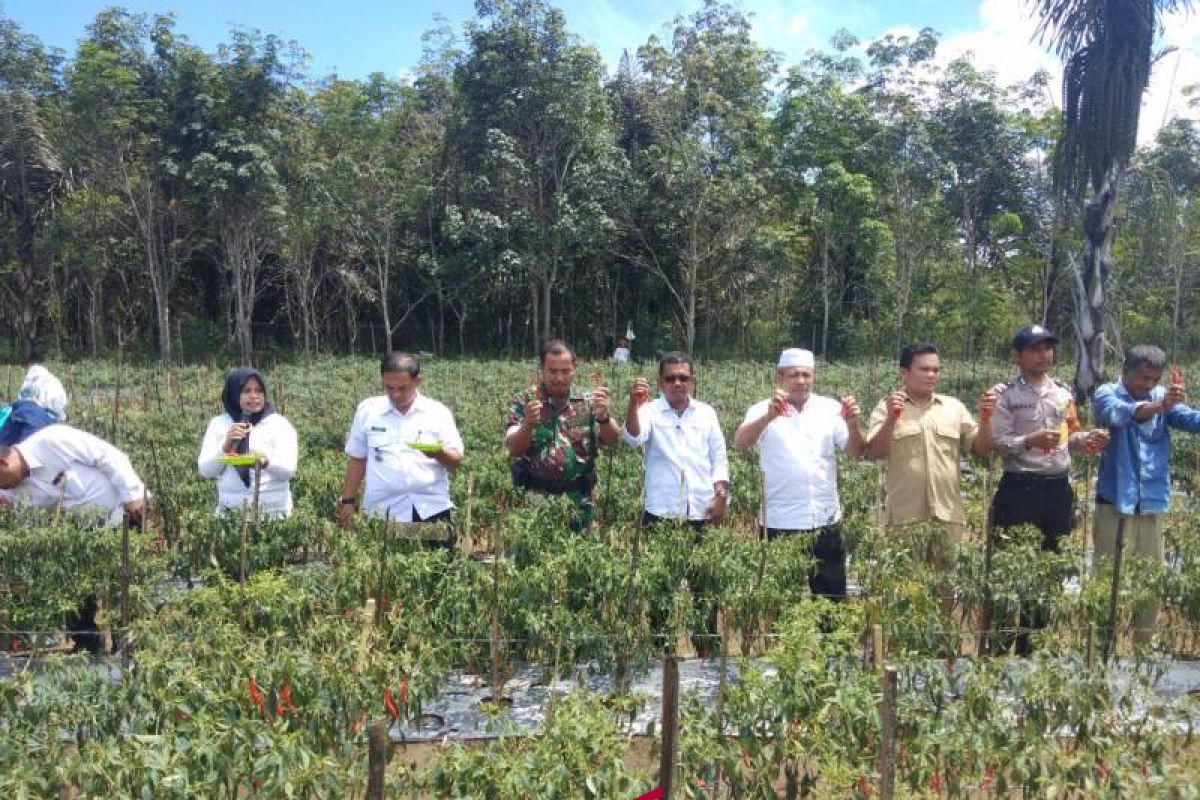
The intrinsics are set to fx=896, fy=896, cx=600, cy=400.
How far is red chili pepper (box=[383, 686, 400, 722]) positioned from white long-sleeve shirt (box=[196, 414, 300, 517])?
5.08 ft

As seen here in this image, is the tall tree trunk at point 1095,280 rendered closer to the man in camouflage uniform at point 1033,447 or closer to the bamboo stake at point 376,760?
the man in camouflage uniform at point 1033,447

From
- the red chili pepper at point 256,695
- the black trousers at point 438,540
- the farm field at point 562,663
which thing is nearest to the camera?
the farm field at point 562,663

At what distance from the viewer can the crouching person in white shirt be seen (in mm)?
3826

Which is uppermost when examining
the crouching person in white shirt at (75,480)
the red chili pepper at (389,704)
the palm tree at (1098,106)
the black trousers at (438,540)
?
the palm tree at (1098,106)

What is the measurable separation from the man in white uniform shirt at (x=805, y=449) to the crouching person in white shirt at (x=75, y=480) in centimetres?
277

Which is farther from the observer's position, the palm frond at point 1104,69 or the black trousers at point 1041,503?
the palm frond at point 1104,69

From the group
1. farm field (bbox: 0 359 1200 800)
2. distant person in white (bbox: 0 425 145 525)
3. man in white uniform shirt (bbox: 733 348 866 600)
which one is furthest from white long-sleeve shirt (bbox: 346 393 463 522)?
man in white uniform shirt (bbox: 733 348 866 600)

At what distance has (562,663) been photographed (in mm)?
3459

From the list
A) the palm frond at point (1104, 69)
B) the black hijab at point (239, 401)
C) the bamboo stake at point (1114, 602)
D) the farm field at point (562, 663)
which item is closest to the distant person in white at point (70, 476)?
the farm field at point (562, 663)

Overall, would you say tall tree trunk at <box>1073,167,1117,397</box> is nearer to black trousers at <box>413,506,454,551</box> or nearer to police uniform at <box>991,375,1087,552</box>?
police uniform at <box>991,375,1087,552</box>

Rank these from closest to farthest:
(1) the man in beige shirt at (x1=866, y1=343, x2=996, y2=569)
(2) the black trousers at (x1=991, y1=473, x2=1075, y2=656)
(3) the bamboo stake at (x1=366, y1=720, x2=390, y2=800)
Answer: (3) the bamboo stake at (x1=366, y1=720, x2=390, y2=800) < (1) the man in beige shirt at (x1=866, y1=343, x2=996, y2=569) < (2) the black trousers at (x1=991, y1=473, x2=1075, y2=656)

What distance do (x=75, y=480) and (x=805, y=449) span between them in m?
3.22

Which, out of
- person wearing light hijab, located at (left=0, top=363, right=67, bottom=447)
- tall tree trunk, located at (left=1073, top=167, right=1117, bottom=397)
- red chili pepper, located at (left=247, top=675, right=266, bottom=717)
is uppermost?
tall tree trunk, located at (left=1073, top=167, right=1117, bottom=397)

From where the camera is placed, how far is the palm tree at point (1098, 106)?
1137 centimetres
